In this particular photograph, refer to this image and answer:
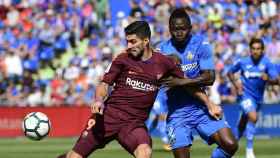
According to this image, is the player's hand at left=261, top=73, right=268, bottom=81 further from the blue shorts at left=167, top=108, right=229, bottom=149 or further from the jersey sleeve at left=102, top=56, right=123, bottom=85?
the jersey sleeve at left=102, top=56, right=123, bottom=85

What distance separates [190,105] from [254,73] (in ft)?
22.0

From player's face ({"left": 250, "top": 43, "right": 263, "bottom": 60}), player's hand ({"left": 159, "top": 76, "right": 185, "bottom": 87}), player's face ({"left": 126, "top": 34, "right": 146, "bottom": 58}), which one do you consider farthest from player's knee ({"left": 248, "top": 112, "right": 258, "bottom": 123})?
player's face ({"left": 126, "top": 34, "right": 146, "bottom": 58})

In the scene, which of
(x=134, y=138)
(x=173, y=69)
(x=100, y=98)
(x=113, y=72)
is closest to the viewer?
(x=100, y=98)

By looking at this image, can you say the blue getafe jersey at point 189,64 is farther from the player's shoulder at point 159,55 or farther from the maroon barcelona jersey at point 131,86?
the maroon barcelona jersey at point 131,86

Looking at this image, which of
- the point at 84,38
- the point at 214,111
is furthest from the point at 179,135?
the point at 84,38

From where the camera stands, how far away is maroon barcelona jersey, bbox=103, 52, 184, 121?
9.84m

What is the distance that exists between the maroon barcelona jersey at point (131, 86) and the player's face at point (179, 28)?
2.76ft

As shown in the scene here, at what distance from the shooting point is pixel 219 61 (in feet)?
85.5

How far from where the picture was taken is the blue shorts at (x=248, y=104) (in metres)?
16.9

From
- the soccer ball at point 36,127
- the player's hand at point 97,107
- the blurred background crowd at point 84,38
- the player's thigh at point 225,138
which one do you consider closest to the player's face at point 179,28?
the player's thigh at point 225,138

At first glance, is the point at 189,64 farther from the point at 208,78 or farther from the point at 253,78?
the point at 253,78

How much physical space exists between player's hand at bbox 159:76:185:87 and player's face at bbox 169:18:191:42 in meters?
0.64

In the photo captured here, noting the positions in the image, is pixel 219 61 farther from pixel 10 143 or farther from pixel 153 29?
pixel 10 143

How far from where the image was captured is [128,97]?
32.4 ft
